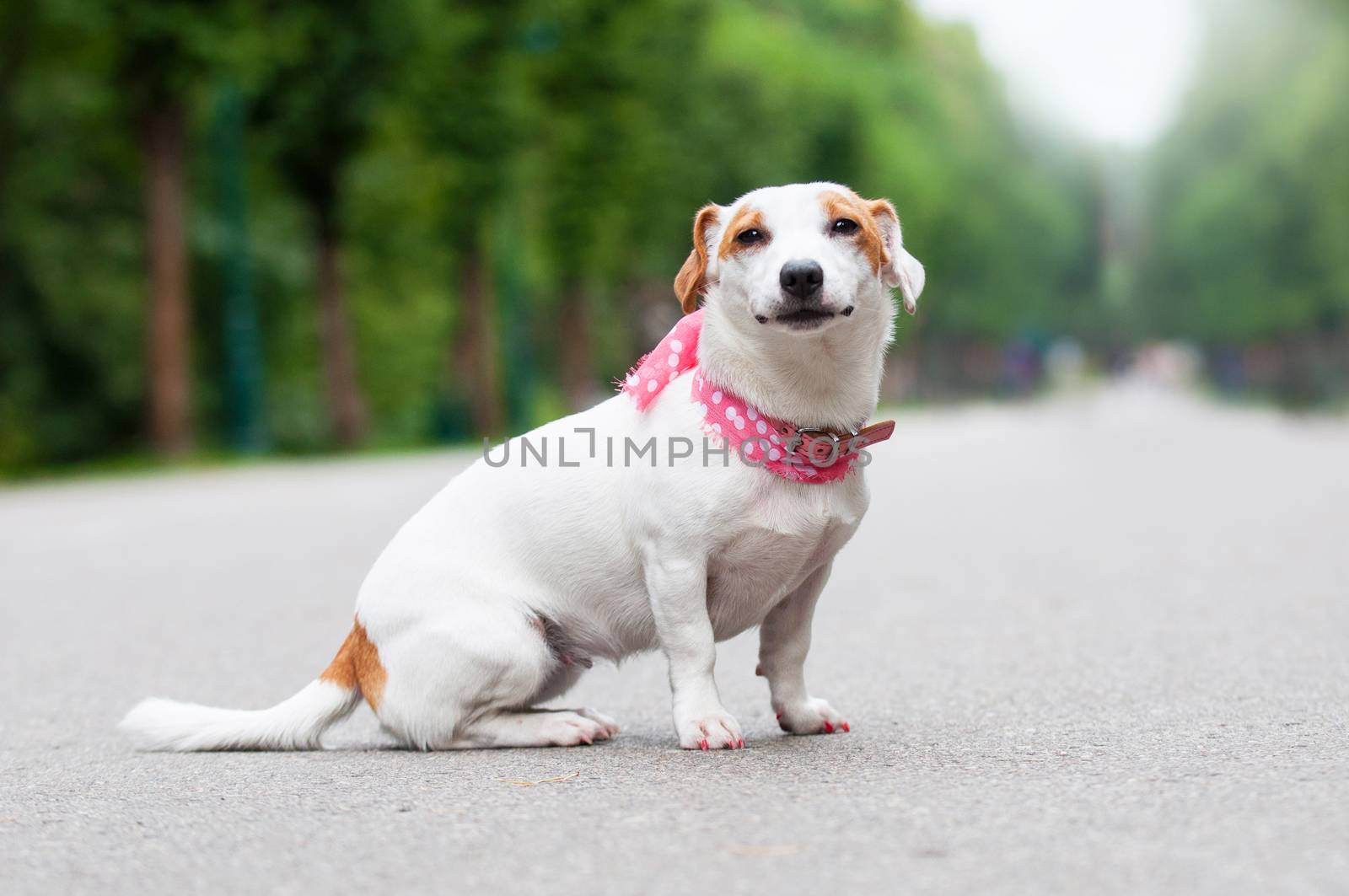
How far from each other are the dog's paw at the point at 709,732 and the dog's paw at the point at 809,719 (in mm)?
322

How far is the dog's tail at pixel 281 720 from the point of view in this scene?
14.9 ft

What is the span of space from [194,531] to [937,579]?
6.51 meters

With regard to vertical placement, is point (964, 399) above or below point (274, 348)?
below

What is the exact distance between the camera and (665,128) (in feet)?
137

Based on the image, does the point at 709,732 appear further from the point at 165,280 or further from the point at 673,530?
the point at 165,280

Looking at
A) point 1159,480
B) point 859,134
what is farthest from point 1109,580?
point 859,134

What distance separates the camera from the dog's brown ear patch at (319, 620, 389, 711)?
445cm

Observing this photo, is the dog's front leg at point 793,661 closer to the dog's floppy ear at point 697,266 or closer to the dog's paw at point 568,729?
the dog's paw at point 568,729

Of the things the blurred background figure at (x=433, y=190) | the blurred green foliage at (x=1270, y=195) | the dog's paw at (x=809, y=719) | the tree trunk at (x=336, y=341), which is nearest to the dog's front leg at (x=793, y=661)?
the dog's paw at (x=809, y=719)

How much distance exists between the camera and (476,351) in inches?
1454

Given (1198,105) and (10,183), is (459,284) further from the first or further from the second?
(1198,105)

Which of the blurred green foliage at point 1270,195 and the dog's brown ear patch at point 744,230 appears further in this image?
the blurred green foliage at point 1270,195

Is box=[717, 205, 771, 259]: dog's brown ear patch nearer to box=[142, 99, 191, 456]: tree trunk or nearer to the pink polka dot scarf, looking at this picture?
the pink polka dot scarf

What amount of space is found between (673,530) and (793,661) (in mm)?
619
